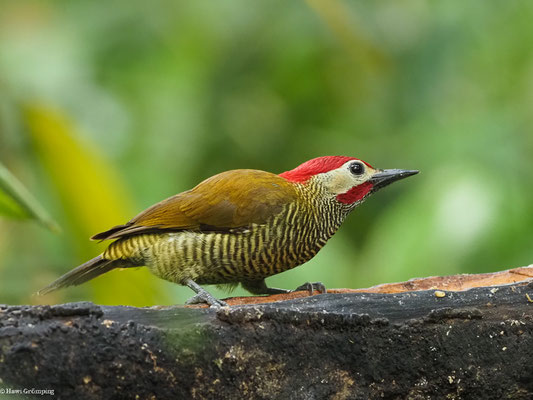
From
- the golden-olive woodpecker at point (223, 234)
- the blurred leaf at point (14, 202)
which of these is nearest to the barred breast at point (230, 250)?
the golden-olive woodpecker at point (223, 234)

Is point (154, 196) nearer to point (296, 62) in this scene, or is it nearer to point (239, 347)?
point (296, 62)

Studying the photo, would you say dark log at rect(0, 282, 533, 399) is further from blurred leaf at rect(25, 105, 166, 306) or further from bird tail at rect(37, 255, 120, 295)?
bird tail at rect(37, 255, 120, 295)

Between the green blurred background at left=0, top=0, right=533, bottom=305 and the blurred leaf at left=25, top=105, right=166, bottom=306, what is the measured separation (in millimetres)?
1600

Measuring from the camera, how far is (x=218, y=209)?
3732mm

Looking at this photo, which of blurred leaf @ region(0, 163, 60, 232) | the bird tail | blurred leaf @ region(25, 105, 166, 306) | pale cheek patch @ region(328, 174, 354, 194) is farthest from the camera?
pale cheek patch @ region(328, 174, 354, 194)

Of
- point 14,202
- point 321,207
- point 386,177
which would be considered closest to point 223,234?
point 321,207

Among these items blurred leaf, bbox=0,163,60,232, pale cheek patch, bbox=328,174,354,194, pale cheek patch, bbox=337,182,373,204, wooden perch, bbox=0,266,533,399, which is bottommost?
wooden perch, bbox=0,266,533,399

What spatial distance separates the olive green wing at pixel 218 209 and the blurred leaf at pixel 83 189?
870 mm

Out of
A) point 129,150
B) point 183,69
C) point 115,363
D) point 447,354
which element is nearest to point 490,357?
point 447,354

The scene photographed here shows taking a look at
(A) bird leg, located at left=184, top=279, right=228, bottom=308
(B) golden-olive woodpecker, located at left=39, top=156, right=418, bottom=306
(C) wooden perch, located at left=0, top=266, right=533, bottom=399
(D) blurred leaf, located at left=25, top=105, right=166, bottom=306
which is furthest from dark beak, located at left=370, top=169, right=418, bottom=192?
(D) blurred leaf, located at left=25, top=105, right=166, bottom=306

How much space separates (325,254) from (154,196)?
104 centimetres

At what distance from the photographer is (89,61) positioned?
552cm

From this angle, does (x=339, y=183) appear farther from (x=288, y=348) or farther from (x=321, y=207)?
(x=288, y=348)

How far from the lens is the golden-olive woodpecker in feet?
12.1
